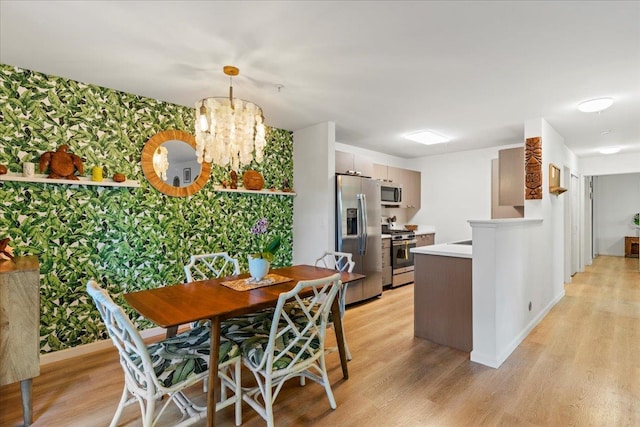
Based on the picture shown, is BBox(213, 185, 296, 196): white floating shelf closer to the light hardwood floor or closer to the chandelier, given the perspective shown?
the chandelier

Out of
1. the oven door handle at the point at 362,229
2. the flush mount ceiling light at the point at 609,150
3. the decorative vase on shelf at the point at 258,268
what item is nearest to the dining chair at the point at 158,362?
the decorative vase on shelf at the point at 258,268

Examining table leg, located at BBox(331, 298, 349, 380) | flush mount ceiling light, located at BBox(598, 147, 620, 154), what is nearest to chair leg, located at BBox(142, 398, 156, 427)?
table leg, located at BBox(331, 298, 349, 380)

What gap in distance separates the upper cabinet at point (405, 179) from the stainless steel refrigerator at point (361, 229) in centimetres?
89

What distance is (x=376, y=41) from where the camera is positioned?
2.18 meters

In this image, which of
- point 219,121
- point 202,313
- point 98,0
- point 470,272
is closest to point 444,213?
point 470,272

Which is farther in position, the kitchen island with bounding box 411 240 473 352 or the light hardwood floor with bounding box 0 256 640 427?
the kitchen island with bounding box 411 240 473 352

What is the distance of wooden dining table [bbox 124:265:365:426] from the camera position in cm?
170

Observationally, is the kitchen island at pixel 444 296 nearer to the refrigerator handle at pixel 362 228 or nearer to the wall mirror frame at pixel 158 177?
the refrigerator handle at pixel 362 228

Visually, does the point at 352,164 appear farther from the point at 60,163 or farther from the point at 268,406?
the point at 268,406

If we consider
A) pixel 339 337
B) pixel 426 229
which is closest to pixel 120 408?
pixel 339 337

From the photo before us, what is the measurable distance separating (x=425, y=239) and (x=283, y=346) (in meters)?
4.52

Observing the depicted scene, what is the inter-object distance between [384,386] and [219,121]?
2289mm

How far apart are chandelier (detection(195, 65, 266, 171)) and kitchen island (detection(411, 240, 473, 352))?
6.55 ft

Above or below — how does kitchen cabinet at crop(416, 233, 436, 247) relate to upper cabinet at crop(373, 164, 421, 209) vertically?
below
